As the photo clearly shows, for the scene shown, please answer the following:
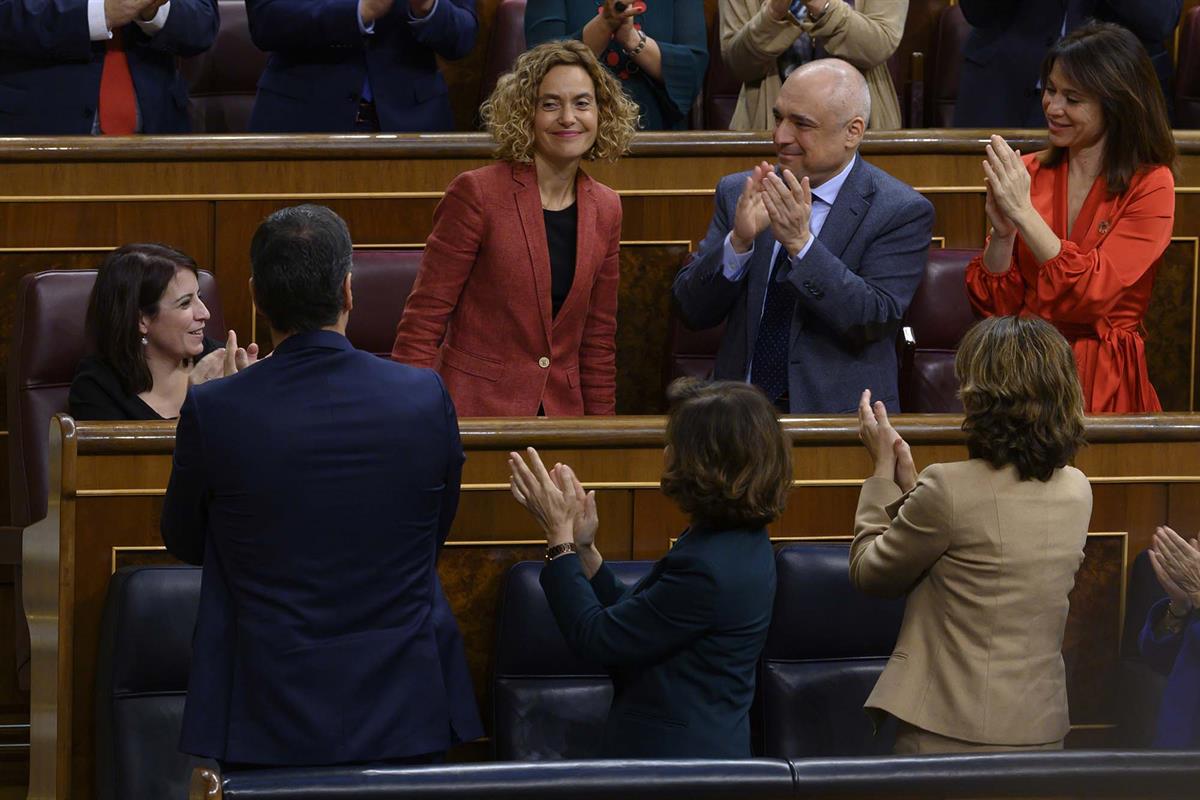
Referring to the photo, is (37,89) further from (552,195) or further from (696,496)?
(696,496)

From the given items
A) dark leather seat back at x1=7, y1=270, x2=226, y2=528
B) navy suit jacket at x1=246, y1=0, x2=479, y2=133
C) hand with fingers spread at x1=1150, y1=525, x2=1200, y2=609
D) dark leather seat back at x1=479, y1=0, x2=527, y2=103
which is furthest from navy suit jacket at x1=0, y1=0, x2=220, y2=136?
hand with fingers spread at x1=1150, y1=525, x2=1200, y2=609

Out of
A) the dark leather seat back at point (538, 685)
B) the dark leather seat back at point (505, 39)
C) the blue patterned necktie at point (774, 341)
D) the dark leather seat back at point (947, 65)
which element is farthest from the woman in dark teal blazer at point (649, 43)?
the dark leather seat back at point (538, 685)

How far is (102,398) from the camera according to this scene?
7.78 feet

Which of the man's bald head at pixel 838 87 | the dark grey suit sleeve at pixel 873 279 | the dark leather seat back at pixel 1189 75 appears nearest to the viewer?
the dark grey suit sleeve at pixel 873 279

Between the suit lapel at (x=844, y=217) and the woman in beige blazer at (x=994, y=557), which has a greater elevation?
the suit lapel at (x=844, y=217)

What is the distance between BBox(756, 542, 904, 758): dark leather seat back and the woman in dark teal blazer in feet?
4.26

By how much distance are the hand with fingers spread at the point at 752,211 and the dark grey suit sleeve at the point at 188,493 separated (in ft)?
3.16

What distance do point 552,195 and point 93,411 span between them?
0.71 meters

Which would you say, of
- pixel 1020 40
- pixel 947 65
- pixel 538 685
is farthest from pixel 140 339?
pixel 947 65

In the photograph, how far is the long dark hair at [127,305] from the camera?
2400 millimetres

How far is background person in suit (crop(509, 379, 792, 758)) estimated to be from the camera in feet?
5.09

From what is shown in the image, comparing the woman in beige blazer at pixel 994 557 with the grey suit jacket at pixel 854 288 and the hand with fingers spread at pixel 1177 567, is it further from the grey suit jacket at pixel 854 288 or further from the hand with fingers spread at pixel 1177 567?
the grey suit jacket at pixel 854 288

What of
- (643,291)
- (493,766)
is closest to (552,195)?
(643,291)

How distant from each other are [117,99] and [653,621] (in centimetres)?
201
